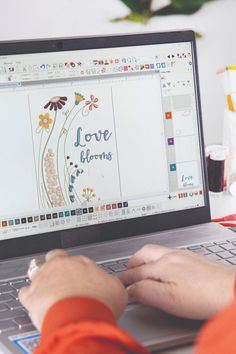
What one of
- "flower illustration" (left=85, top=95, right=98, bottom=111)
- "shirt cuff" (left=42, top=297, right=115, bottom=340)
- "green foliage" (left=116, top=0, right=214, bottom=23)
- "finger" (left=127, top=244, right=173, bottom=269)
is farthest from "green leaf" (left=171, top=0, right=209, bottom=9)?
"shirt cuff" (left=42, top=297, right=115, bottom=340)

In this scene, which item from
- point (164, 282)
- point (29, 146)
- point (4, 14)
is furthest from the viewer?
point (4, 14)

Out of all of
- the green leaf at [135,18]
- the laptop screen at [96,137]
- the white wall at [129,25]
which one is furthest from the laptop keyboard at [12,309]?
the green leaf at [135,18]

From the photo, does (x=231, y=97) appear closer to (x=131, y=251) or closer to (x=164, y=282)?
(x=131, y=251)

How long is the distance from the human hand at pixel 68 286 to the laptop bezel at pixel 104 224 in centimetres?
26

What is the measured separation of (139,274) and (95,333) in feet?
0.93

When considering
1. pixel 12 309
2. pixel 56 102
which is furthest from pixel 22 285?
pixel 56 102

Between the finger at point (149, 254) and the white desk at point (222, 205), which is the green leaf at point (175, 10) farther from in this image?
the finger at point (149, 254)

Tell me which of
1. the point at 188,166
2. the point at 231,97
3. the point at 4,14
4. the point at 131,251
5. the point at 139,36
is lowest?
the point at 131,251

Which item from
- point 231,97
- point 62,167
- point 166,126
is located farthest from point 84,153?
point 231,97

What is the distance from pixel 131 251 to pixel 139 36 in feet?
1.13

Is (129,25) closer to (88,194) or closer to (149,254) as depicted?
(88,194)

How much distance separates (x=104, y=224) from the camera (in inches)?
49.1

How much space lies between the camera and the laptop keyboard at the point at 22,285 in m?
0.96

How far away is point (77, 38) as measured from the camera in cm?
122
